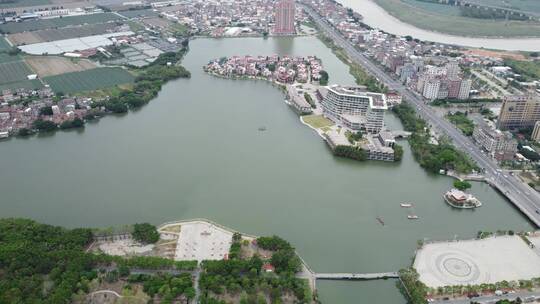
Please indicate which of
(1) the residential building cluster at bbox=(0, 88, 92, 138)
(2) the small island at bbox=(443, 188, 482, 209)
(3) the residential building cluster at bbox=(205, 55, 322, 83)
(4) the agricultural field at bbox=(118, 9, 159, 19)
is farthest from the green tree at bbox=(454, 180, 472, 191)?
(4) the agricultural field at bbox=(118, 9, 159, 19)

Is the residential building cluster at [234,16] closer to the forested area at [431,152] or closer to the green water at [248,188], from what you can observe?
the green water at [248,188]

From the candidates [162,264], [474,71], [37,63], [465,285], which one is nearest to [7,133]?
[37,63]

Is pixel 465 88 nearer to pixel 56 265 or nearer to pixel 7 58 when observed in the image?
pixel 56 265

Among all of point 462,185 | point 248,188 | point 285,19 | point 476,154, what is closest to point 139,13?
point 285,19

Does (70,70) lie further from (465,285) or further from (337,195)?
(465,285)

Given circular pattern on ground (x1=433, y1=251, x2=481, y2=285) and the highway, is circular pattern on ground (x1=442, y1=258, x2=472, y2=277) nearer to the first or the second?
circular pattern on ground (x1=433, y1=251, x2=481, y2=285)

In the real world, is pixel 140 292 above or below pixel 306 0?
below
